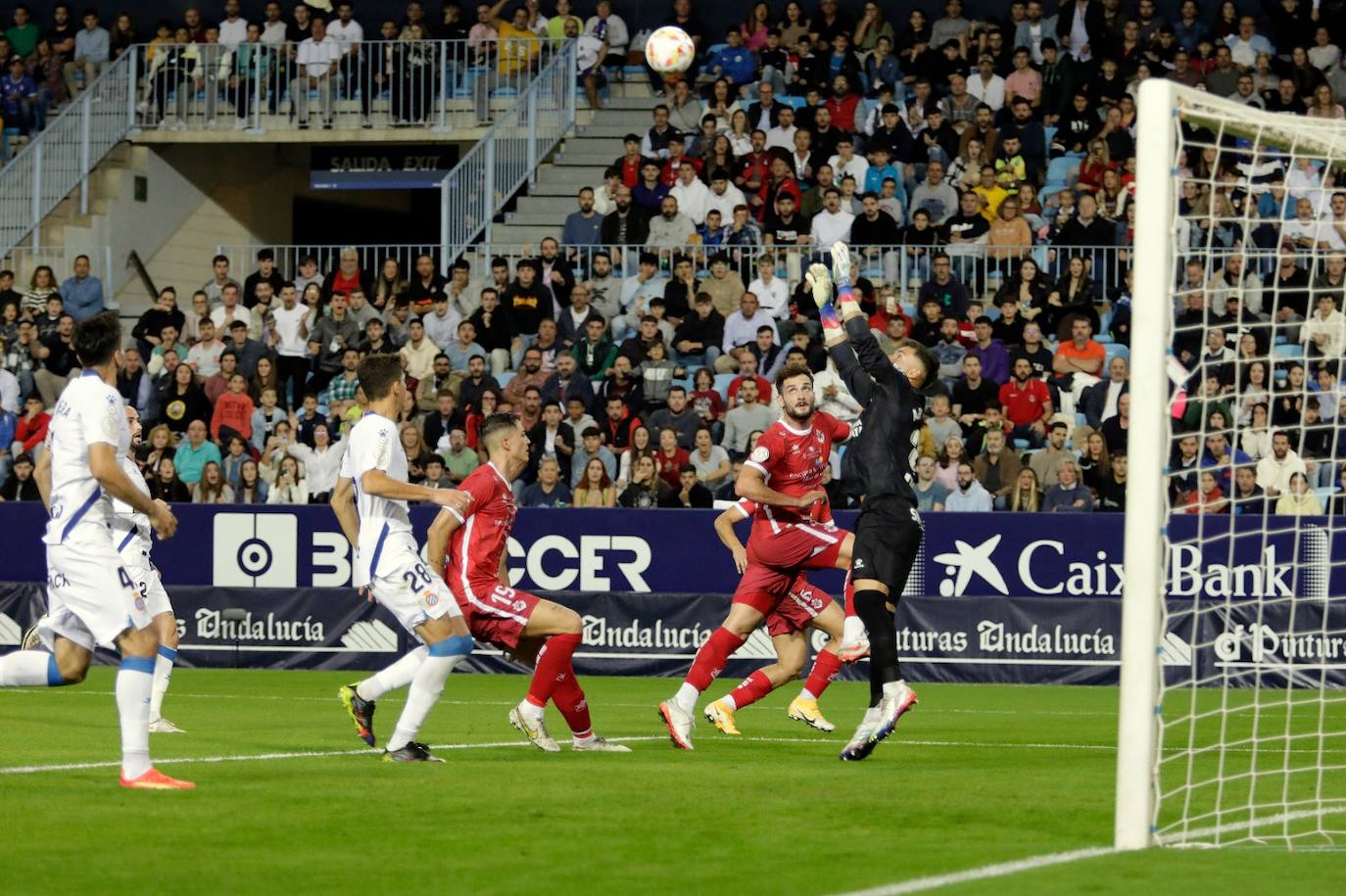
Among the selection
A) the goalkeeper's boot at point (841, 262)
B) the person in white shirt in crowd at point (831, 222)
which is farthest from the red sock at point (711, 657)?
the person in white shirt in crowd at point (831, 222)

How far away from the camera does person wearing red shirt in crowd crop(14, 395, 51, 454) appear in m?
25.6

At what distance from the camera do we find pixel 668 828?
331 inches

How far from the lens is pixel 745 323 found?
25.0 m

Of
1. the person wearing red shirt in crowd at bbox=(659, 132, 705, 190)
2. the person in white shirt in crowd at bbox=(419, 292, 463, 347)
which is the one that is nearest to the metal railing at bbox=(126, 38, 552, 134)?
the person wearing red shirt in crowd at bbox=(659, 132, 705, 190)

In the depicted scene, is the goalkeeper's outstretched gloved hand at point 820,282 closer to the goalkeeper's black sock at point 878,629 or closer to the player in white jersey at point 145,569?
the goalkeeper's black sock at point 878,629

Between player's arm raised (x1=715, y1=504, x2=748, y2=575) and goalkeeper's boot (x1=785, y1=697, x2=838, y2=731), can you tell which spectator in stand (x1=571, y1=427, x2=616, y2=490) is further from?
goalkeeper's boot (x1=785, y1=697, x2=838, y2=731)

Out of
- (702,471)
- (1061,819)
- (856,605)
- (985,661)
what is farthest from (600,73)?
(1061,819)

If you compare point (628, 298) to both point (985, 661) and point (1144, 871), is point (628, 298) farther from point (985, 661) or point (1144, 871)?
point (1144, 871)

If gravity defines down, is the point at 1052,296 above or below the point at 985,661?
above

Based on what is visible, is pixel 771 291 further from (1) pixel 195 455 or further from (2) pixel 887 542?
(2) pixel 887 542

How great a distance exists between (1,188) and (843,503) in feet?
55.3

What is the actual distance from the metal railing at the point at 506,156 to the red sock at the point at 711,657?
1715cm

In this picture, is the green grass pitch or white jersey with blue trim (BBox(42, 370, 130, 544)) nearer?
the green grass pitch

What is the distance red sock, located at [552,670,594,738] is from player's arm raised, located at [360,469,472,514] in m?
1.48
